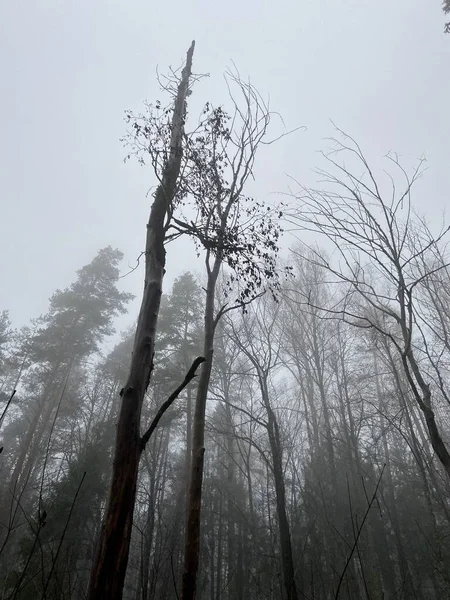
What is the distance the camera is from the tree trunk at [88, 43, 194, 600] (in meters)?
1.86

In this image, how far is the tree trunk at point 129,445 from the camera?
1856mm

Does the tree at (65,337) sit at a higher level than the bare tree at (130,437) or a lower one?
higher

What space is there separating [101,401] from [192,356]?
29.5 ft

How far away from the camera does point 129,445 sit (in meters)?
2.20

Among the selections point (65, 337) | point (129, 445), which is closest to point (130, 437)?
point (129, 445)

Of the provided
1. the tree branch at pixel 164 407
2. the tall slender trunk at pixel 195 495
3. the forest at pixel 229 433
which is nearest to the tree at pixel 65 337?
the forest at pixel 229 433

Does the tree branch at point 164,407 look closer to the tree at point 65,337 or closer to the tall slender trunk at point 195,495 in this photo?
the tall slender trunk at point 195,495

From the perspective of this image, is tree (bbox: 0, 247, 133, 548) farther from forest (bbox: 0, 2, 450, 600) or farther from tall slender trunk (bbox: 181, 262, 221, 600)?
tall slender trunk (bbox: 181, 262, 221, 600)

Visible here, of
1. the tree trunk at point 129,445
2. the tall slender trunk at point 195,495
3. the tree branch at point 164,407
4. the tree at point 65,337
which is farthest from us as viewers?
the tree at point 65,337

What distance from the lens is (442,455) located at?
3328 millimetres

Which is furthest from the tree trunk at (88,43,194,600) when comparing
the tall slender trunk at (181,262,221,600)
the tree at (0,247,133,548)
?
the tree at (0,247,133,548)

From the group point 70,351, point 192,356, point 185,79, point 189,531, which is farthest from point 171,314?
point 189,531

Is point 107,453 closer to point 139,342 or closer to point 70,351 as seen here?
point 70,351

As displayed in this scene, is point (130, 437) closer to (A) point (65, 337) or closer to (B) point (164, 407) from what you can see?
(B) point (164, 407)
